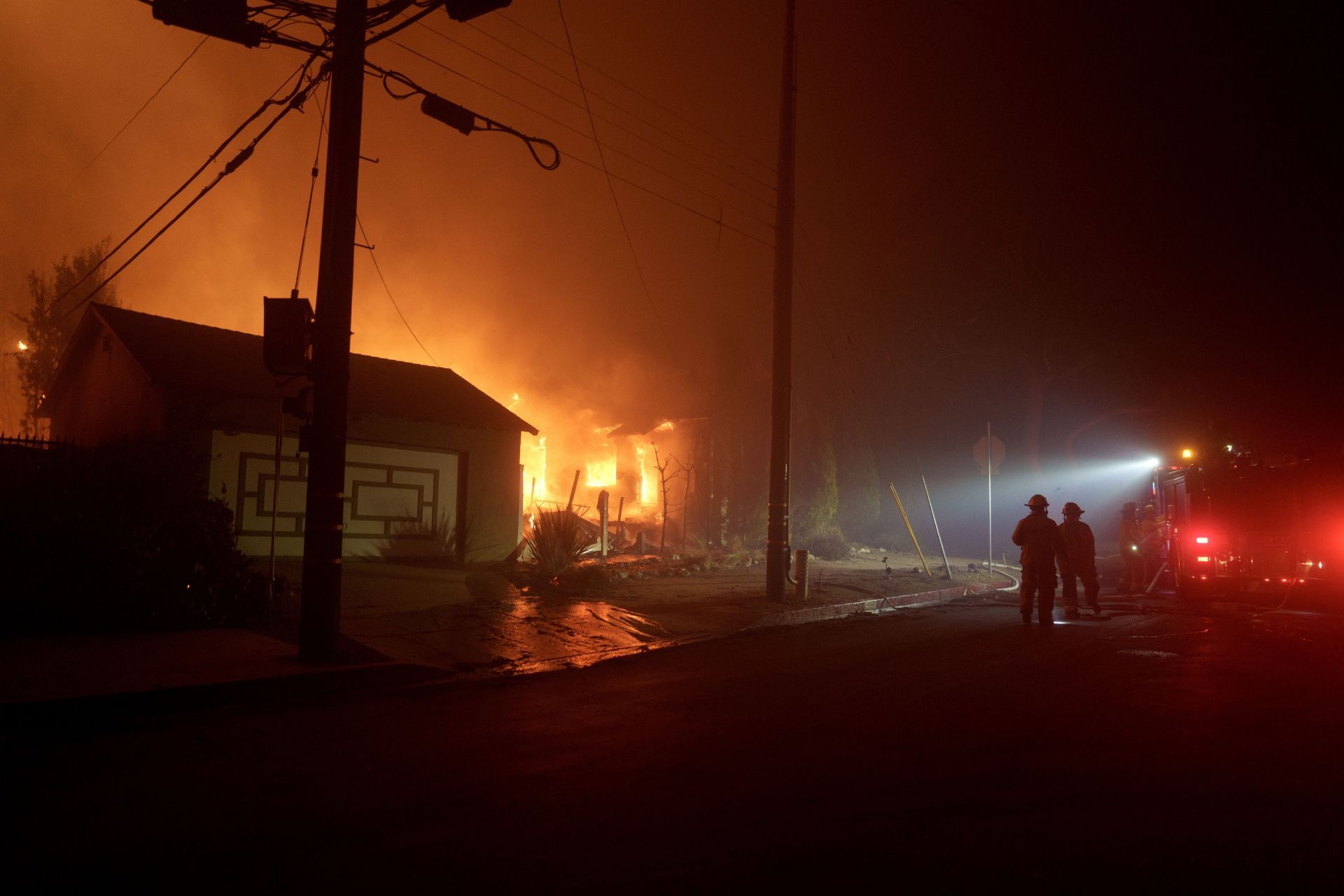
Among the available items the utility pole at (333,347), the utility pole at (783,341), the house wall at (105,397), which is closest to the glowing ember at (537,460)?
the house wall at (105,397)

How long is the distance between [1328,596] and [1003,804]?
46.1 ft

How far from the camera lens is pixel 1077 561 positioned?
13.2 meters

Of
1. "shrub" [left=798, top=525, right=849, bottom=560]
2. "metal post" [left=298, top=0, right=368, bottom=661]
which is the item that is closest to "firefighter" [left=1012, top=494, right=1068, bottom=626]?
"metal post" [left=298, top=0, right=368, bottom=661]

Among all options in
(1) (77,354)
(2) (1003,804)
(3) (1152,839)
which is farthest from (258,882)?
(1) (77,354)

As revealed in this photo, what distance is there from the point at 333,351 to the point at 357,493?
9637mm

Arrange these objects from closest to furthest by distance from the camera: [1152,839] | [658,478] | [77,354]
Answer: [1152,839], [77,354], [658,478]

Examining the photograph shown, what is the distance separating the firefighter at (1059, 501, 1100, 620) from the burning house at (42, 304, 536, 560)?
1178cm

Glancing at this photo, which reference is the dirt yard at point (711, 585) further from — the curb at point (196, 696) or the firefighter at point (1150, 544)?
the curb at point (196, 696)

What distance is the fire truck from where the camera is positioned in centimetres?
1452

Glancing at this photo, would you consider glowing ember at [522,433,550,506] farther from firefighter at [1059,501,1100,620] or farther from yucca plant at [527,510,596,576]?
firefighter at [1059,501,1100,620]

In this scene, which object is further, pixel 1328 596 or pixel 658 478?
pixel 658 478

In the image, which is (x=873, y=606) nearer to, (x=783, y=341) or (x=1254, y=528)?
(x=783, y=341)

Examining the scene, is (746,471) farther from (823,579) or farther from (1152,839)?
(1152,839)

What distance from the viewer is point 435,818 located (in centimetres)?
406
